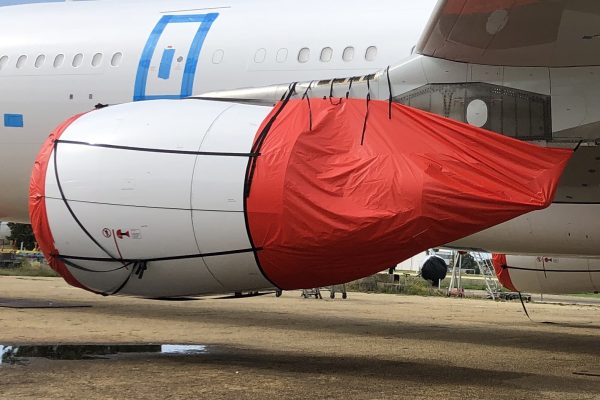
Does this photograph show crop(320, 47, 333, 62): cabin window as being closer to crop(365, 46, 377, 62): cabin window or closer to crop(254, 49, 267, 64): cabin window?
crop(365, 46, 377, 62): cabin window

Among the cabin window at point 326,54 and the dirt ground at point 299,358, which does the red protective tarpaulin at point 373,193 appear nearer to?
the dirt ground at point 299,358

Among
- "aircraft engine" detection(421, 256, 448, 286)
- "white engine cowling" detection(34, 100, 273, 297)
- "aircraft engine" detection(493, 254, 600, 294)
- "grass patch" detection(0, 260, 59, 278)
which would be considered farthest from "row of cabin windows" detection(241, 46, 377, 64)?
"grass patch" detection(0, 260, 59, 278)

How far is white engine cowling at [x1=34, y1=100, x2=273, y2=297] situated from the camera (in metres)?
6.45

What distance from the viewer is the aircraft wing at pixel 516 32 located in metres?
6.45

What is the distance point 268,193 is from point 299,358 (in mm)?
2531

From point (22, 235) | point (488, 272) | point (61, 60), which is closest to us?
point (61, 60)

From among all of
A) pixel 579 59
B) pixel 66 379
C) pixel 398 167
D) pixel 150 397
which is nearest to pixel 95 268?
pixel 66 379

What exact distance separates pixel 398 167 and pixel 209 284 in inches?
72.2

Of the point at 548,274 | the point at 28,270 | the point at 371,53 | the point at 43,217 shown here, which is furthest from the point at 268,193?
the point at 28,270

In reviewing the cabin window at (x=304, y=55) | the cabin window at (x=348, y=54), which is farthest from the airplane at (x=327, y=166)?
the cabin window at (x=304, y=55)

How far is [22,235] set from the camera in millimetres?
59406

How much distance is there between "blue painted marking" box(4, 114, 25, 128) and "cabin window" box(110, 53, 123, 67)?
1585mm

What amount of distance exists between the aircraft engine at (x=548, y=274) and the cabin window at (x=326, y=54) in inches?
215

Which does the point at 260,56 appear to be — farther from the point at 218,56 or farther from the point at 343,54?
the point at 343,54
